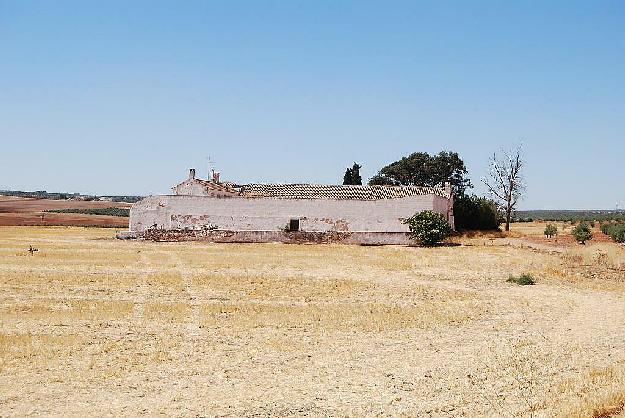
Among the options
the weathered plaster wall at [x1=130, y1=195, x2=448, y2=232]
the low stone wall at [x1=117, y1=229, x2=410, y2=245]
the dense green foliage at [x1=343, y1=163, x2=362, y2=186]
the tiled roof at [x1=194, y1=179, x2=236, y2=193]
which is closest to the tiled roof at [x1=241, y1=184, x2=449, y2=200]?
the tiled roof at [x1=194, y1=179, x2=236, y2=193]

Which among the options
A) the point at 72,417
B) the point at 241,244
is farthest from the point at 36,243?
the point at 72,417

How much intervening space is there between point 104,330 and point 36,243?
890 inches

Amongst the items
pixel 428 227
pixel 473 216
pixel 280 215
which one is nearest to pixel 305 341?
pixel 428 227

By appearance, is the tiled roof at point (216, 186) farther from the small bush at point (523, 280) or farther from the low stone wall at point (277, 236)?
the small bush at point (523, 280)

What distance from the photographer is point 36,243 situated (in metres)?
32.4

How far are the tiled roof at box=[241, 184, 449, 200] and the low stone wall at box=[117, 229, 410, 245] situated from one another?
3.19 meters

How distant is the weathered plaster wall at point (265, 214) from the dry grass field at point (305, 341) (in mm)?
13387

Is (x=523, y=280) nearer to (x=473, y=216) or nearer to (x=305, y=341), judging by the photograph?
(x=305, y=341)

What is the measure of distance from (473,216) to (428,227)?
1186cm

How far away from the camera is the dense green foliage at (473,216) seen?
44.9 m

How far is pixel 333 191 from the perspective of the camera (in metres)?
40.7

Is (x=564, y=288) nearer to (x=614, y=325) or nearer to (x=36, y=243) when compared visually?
(x=614, y=325)

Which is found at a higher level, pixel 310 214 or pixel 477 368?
pixel 310 214

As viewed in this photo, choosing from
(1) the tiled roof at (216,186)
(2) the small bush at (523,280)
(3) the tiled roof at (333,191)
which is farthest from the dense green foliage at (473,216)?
(2) the small bush at (523,280)
